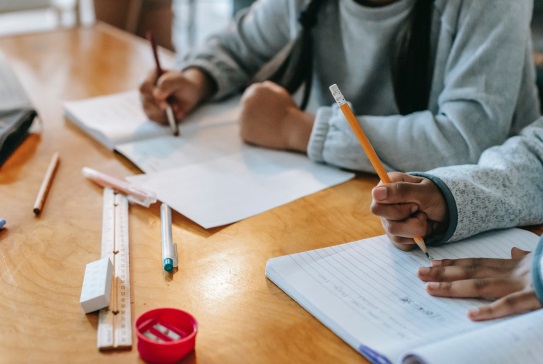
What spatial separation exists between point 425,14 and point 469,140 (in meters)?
0.22

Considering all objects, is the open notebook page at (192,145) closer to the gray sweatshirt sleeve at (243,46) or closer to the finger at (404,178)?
the gray sweatshirt sleeve at (243,46)

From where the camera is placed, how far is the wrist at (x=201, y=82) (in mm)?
1135

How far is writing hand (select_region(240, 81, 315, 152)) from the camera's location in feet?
3.12

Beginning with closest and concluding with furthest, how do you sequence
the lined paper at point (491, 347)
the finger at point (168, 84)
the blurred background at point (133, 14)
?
1. the lined paper at point (491, 347)
2. the finger at point (168, 84)
3. the blurred background at point (133, 14)

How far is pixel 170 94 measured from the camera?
1.08 metres

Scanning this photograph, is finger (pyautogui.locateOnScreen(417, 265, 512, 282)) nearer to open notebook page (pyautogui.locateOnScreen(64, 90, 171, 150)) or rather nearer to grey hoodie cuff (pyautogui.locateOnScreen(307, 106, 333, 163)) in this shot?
grey hoodie cuff (pyautogui.locateOnScreen(307, 106, 333, 163))

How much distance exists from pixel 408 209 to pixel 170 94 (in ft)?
1.82

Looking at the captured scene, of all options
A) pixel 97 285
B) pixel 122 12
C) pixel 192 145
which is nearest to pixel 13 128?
pixel 192 145

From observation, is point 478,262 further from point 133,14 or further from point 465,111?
point 133,14

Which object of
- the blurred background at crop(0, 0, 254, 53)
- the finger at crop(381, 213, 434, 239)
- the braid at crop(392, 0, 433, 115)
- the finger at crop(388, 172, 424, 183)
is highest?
the braid at crop(392, 0, 433, 115)

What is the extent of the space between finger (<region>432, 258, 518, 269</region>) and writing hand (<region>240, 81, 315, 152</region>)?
354 mm

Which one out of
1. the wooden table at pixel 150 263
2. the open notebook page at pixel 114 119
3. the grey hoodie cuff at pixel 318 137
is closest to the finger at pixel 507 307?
the wooden table at pixel 150 263

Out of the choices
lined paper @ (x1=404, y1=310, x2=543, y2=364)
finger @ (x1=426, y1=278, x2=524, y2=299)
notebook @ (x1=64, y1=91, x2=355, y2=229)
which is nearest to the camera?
lined paper @ (x1=404, y1=310, x2=543, y2=364)

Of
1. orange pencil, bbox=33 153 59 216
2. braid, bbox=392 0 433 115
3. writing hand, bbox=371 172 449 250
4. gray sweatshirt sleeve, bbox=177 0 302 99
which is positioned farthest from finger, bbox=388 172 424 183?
gray sweatshirt sleeve, bbox=177 0 302 99
